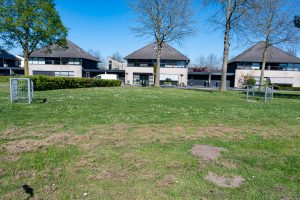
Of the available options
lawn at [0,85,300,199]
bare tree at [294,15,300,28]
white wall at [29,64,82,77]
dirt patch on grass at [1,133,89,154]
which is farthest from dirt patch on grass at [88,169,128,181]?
white wall at [29,64,82,77]

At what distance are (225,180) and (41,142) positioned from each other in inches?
153

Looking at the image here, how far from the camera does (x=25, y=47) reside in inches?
1261

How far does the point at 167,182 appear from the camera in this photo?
11.7 feet

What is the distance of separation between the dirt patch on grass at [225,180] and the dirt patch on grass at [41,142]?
3048 millimetres

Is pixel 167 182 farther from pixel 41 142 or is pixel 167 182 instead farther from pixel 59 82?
pixel 59 82

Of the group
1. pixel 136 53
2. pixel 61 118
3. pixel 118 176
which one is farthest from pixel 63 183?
pixel 136 53

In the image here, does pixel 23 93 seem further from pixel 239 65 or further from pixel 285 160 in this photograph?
pixel 239 65

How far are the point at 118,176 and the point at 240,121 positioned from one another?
19.4 ft

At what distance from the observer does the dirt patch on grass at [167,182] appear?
3489 mm

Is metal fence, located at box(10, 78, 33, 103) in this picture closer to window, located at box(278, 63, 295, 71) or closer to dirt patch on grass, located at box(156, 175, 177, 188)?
dirt patch on grass, located at box(156, 175, 177, 188)

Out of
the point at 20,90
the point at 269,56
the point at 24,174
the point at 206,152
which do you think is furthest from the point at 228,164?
the point at 269,56

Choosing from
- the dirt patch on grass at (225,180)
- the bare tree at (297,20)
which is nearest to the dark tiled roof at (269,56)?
the bare tree at (297,20)

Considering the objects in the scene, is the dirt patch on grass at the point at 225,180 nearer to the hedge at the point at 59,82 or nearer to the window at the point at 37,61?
the hedge at the point at 59,82

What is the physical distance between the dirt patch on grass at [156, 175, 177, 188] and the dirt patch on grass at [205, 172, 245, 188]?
1.79ft
